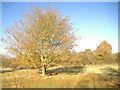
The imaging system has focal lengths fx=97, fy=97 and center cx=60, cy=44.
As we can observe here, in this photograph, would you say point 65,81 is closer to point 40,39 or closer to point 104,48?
point 40,39

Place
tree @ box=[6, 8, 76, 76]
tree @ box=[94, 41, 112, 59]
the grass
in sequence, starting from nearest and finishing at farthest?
the grass, tree @ box=[6, 8, 76, 76], tree @ box=[94, 41, 112, 59]

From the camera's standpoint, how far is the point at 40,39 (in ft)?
33.4

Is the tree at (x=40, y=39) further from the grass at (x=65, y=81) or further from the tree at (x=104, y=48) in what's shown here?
the tree at (x=104, y=48)

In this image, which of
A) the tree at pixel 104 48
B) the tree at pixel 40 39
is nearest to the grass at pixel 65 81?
the tree at pixel 40 39

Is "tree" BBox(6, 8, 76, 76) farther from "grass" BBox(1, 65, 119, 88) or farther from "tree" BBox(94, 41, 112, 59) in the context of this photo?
"tree" BBox(94, 41, 112, 59)

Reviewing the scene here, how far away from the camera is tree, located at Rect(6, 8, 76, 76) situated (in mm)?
9773

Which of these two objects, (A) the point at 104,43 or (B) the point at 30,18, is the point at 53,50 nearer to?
(B) the point at 30,18

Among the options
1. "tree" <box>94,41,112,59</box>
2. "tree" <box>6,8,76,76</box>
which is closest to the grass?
"tree" <box>6,8,76,76</box>

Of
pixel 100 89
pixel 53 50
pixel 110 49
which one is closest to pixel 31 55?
pixel 53 50

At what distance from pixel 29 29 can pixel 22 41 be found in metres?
1.50

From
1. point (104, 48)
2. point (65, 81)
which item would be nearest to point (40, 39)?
point (65, 81)

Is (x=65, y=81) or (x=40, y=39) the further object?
(x=40, y=39)

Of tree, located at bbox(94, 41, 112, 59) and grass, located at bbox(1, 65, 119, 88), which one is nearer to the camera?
grass, located at bbox(1, 65, 119, 88)

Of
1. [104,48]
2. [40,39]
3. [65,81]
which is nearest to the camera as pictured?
[65,81]
